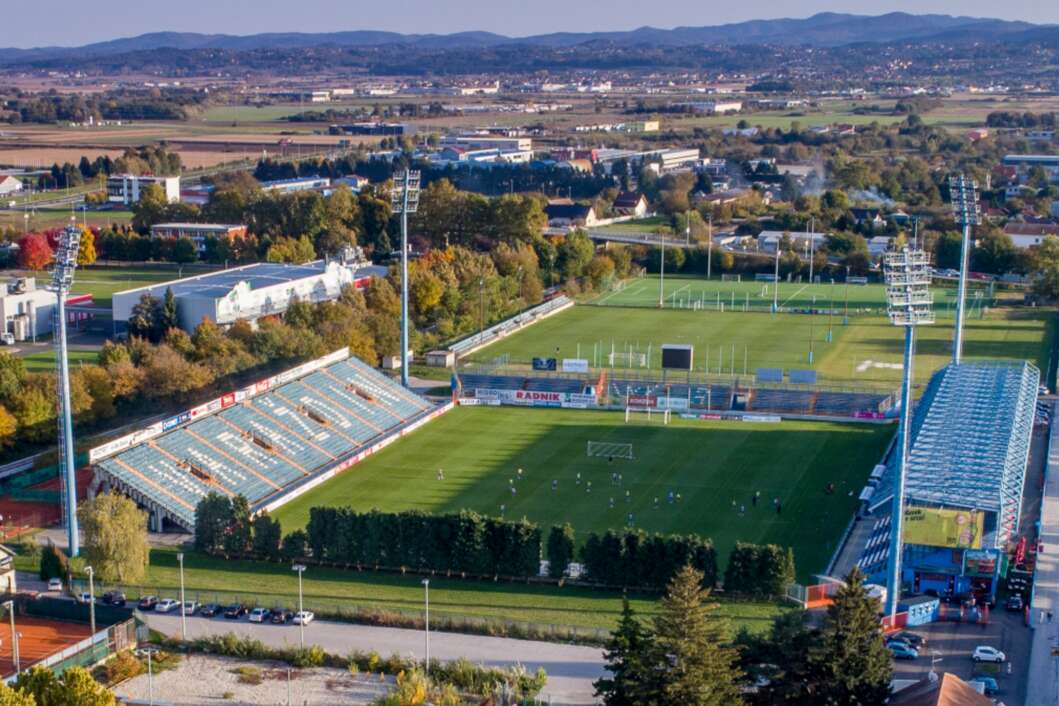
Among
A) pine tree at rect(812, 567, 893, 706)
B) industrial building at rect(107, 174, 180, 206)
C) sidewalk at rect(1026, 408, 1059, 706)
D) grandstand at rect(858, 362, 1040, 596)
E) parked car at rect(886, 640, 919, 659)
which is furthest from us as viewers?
industrial building at rect(107, 174, 180, 206)

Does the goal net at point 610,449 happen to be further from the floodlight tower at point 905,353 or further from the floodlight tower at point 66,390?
the floodlight tower at point 66,390

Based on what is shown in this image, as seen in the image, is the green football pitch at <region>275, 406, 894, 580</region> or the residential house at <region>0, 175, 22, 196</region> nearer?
the green football pitch at <region>275, 406, 894, 580</region>

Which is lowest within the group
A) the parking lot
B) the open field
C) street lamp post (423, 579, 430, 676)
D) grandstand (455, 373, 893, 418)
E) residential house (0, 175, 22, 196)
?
the open field

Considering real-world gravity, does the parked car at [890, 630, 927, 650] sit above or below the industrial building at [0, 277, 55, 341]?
below

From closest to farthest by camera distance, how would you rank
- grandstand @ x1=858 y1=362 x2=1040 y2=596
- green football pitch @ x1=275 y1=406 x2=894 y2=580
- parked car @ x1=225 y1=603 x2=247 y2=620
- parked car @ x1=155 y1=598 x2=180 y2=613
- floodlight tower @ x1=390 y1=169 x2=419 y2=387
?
parked car @ x1=225 y1=603 x2=247 y2=620 → parked car @ x1=155 y1=598 x2=180 y2=613 → grandstand @ x1=858 y1=362 x2=1040 y2=596 → green football pitch @ x1=275 y1=406 x2=894 y2=580 → floodlight tower @ x1=390 y1=169 x2=419 y2=387

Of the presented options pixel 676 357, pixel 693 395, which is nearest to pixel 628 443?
pixel 693 395

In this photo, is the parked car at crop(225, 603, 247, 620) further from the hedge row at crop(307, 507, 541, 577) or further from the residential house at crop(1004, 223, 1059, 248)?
the residential house at crop(1004, 223, 1059, 248)

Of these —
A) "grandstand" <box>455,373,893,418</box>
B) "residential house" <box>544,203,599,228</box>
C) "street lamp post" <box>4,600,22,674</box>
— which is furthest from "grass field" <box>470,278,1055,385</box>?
"street lamp post" <box>4,600,22,674</box>

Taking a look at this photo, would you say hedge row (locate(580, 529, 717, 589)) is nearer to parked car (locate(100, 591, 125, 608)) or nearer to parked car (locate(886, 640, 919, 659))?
parked car (locate(886, 640, 919, 659))
